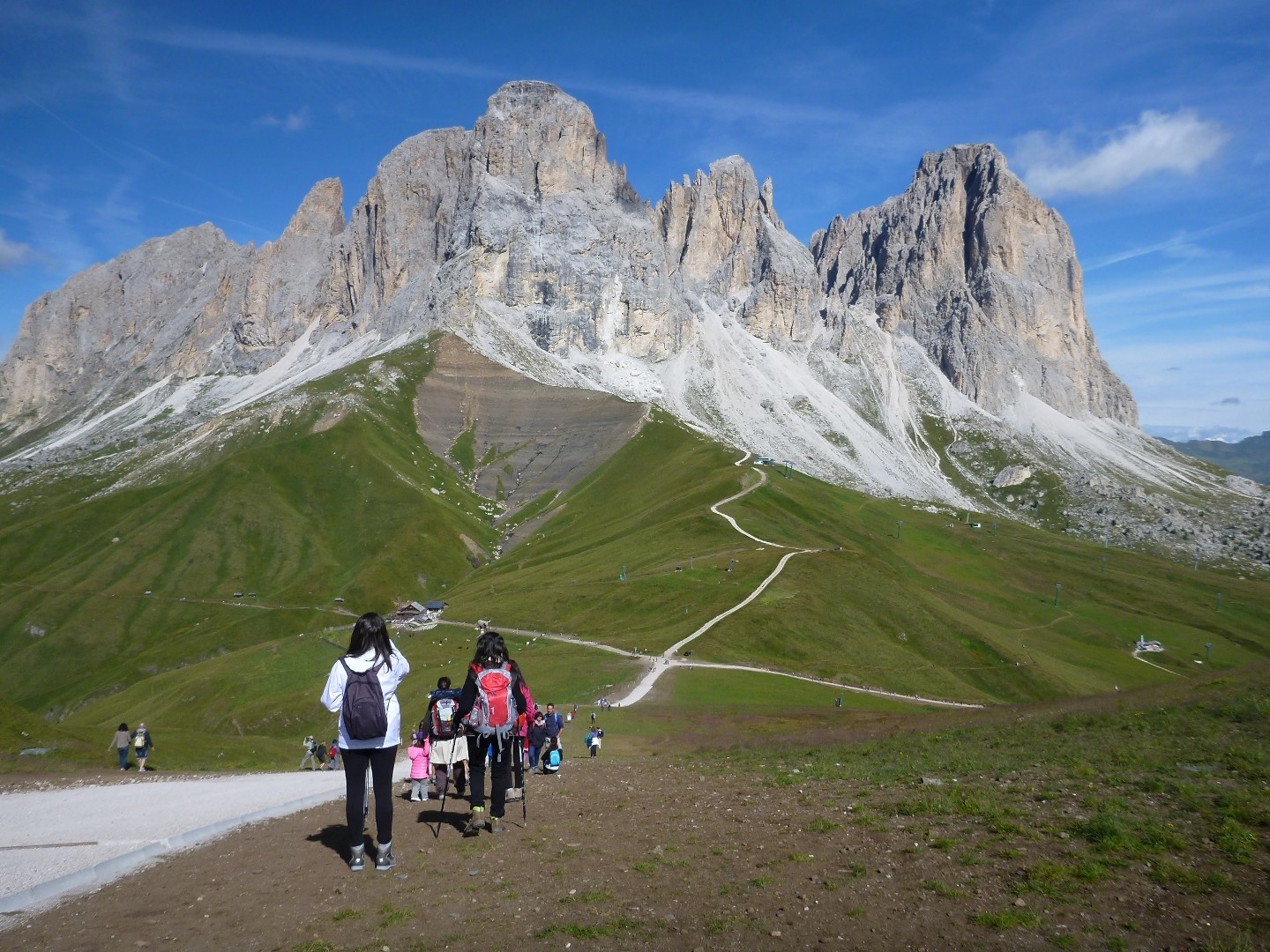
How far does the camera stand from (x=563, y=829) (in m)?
Result: 18.0

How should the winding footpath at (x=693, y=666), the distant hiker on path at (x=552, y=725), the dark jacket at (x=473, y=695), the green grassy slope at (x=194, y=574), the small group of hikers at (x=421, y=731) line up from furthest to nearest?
the green grassy slope at (x=194, y=574)
the winding footpath at (x=693, y=666)
the distant hiker on path at (x=552, y=725)
the dark jacket at (x=473, y=695)
the small group of hikers at (x=421, y=731)

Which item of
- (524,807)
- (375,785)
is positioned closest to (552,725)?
(524,807)

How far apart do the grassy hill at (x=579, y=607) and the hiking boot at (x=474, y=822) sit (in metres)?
20.4

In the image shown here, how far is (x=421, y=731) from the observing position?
2331cm

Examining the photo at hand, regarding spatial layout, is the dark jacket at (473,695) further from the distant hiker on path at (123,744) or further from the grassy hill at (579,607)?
the distant hiker on path at (123,744)

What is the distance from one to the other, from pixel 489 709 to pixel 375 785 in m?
2.73

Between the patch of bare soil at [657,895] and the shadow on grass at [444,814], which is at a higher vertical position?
the patch of bare soil at [657,895]

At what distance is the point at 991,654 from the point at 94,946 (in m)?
99.5

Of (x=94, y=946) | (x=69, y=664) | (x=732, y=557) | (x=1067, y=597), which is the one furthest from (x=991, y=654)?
(x=69, y=664)

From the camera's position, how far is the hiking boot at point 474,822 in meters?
17.8

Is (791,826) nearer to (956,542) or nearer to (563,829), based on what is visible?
(563,829)

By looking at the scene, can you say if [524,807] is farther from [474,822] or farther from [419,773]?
[419,773]

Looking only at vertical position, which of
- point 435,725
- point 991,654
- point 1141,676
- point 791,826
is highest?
point 435,725

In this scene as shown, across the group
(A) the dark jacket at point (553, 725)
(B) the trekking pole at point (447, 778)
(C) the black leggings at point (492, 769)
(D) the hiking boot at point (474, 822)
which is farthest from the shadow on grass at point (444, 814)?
(A) the dark jacket at point (553, 725)
